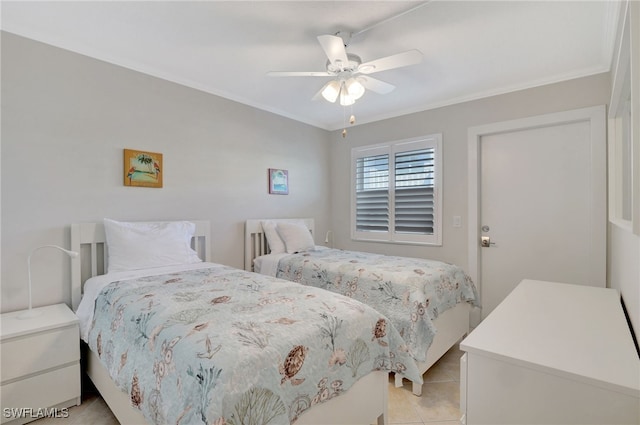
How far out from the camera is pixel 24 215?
2.02 m

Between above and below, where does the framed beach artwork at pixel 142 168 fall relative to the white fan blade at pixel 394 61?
below

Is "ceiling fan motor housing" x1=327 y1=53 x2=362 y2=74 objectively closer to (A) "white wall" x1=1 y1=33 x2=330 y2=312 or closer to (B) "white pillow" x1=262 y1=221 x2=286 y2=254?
(A) "white wall" x1=1 y1=33 x2=330 y2=312

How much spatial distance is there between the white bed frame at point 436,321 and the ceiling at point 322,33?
5.15ft

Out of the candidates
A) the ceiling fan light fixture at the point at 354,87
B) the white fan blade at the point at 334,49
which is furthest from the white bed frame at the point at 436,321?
the white fan blade at the point at 334,49

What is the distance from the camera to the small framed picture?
11.8 feet

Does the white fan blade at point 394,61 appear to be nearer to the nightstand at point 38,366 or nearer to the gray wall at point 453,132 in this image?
the gray wall at point 453,132

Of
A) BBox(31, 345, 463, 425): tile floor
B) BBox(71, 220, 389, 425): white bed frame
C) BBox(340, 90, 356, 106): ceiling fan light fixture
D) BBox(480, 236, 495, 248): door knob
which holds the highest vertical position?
BBox(340, 90, 356, 106): ceiling fan light fixture

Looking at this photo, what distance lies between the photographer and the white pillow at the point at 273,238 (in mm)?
3278

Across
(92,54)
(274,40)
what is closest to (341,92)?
(274,40)

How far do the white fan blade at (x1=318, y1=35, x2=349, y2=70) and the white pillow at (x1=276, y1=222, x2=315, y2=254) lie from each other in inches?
72.0

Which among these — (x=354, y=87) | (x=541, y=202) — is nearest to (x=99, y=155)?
(x=354, y=87)

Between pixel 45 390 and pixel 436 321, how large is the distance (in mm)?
2558

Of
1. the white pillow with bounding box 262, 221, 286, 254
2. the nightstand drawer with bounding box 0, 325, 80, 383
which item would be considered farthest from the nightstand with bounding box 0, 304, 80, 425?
the white pillow with bounding box 262, 221, 286, 254

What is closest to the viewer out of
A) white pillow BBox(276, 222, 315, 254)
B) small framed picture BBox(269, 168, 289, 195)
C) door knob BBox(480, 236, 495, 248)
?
door knob BBox(480, 236, 495, 248)
